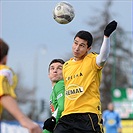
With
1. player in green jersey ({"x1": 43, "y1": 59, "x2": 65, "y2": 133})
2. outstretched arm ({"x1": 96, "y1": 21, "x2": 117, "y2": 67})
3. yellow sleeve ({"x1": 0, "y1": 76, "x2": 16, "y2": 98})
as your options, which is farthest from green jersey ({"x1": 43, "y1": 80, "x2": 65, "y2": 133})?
yellow sleeve ({"x1": 0, "y1": 76, "x2": 16, "y2": 98})

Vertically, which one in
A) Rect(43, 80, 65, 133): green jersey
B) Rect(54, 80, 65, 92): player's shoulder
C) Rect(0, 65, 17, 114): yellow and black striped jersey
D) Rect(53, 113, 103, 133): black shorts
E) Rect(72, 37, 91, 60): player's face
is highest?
Rect(72, 37, 91, 60): player's face

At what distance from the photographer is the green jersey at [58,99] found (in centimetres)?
783

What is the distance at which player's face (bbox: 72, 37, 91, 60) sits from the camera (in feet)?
24.6

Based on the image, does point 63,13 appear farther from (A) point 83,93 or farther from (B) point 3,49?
(B) point 3,49

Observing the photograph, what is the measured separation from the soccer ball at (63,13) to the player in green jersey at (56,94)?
0.64 metres

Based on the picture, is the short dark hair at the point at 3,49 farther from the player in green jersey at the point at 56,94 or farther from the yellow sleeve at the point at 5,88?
the player in green jersey at the point at 56,94

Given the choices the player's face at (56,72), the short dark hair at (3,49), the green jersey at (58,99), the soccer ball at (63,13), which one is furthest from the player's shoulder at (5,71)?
the soccer ball at (63,13)

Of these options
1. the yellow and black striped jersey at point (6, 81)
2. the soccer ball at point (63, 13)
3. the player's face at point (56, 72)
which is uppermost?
the soccer ball at point (63, 13)

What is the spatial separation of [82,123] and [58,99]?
2.29 ft

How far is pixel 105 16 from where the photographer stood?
4294 cm

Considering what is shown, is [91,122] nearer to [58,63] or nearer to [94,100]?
[94,100]

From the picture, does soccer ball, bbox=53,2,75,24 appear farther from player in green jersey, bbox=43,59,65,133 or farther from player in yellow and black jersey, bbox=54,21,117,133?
player in yellow and black jersey, bbox=54,21,117,133

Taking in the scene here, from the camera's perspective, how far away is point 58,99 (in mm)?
7938

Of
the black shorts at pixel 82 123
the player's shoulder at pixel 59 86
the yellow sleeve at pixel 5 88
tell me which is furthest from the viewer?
the player's shoulder at pixel 59 86
